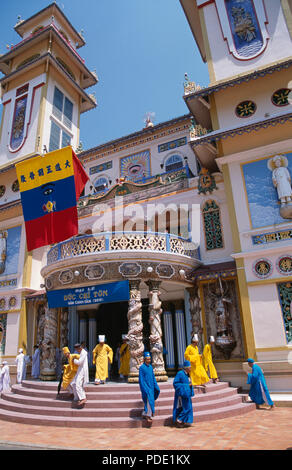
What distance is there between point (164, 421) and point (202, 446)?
1.86 meters

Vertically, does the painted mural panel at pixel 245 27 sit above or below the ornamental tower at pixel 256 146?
above

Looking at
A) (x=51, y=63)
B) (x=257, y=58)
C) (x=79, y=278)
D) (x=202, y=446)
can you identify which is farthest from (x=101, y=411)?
(x=51, y=63)

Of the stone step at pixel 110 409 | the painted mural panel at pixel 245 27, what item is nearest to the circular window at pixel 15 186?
the stone step at pixel 110 409

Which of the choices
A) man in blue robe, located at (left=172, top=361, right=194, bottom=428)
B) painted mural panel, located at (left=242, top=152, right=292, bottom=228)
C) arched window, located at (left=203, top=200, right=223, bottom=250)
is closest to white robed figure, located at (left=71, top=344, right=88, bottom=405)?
man in blue robe, located at (left=172, top=361, right=194, bottom=428)

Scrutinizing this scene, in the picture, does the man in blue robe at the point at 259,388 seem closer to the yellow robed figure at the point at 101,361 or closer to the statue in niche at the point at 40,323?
the yellow robed figure at the point at 101,361

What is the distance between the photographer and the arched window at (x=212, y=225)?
11867 mm

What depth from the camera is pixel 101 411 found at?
7348 mm

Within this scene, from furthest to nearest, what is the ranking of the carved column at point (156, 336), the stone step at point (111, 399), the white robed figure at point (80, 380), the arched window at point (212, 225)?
the arched window at point (212, 225) < the carved column at point (156, 336) < the white robed figure at point (80, 380) < the stone step at point (111, 399)

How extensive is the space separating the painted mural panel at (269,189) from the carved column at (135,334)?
14.4 feet

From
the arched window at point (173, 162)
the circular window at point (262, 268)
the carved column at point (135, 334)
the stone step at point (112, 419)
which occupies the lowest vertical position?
the stone step at point (112, 419)

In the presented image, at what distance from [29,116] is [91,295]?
41.4 ft

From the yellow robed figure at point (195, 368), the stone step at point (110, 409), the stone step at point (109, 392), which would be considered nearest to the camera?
the stone step at point (110, 409)

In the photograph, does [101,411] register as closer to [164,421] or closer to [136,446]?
[164,421]

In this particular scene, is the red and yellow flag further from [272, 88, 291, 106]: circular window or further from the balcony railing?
[272, 88, 291, 106]: circular window
